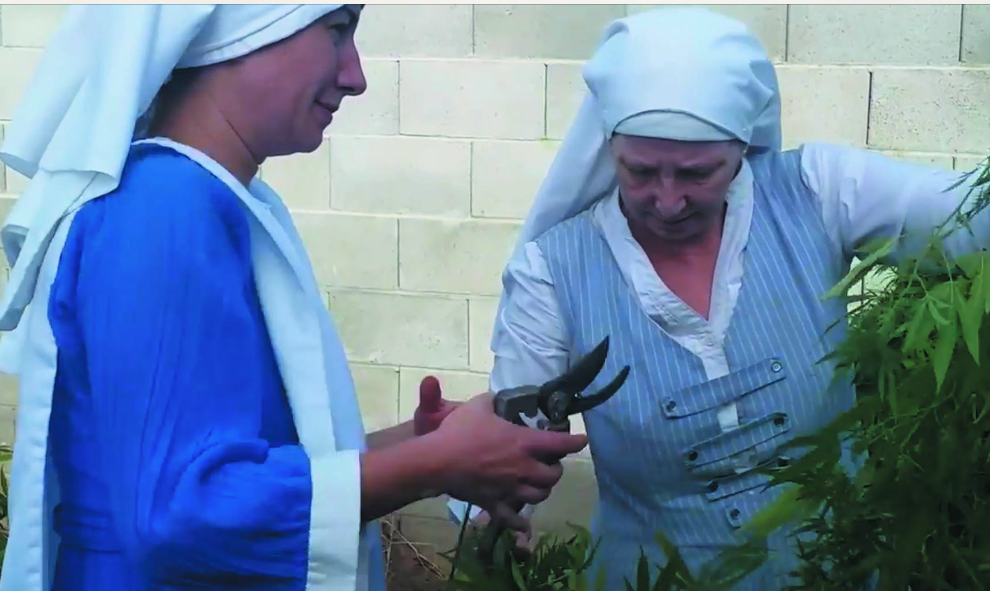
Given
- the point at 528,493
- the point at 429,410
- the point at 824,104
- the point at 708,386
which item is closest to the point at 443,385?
the point at 824,104

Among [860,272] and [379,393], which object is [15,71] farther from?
[860,272]

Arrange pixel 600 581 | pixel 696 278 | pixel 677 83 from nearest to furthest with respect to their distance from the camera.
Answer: pixel 600 581
pixel 677 83
pixel 696 278

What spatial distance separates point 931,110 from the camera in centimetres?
273

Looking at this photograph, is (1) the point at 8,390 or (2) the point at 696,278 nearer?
(2) the point at 696,278

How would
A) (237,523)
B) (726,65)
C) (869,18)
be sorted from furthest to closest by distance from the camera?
(869,18)
(726,65)
(237,523)

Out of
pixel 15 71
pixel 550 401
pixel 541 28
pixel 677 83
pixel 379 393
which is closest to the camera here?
pixel 550 401

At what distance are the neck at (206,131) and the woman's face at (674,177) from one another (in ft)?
1.94

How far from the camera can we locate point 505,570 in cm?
122

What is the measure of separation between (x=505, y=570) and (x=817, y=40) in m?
1.96

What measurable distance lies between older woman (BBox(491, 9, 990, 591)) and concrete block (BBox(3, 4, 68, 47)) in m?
2.26

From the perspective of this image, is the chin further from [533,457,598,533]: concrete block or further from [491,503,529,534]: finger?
[533,457,598,533]: concrete block

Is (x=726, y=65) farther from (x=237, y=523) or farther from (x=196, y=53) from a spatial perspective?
(x=237, y=523)

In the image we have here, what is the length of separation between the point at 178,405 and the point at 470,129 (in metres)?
2.13

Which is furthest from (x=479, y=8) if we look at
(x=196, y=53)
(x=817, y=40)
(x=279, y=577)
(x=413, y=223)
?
(x=279, y=577)
